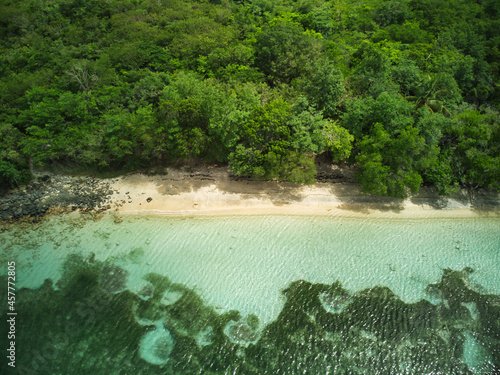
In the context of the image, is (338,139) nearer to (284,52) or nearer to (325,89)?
(325,89)

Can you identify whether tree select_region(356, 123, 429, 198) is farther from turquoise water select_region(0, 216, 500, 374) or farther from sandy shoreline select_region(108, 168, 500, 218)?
turquoise water select_region(0, 216, 500, 374)

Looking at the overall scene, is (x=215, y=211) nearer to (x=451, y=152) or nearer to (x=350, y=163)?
(x=350, y=163)

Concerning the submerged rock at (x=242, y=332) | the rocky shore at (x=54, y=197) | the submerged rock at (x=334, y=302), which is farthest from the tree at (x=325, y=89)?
the rocky shore at (x=54, y=197)

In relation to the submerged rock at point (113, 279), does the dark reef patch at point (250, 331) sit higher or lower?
lower

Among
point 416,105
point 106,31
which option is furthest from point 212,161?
point 106,31

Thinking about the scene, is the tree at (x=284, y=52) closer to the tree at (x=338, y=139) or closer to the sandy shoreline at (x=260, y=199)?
the tree at (x=338, y=139)

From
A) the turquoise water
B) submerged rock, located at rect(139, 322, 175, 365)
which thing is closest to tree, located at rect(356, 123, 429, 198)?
the turquoise water

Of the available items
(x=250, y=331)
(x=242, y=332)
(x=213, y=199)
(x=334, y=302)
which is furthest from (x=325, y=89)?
(x=242, y=332)

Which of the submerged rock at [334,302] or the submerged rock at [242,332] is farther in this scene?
the submerged rock at [334,302]
